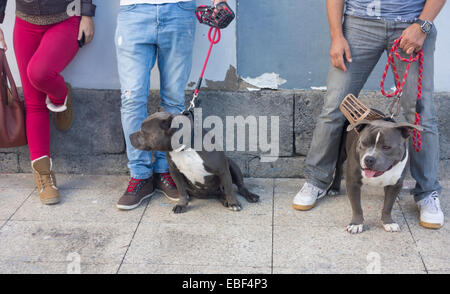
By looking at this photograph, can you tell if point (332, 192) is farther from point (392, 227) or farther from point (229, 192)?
point (229, 192)

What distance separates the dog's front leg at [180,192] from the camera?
3.94 metres

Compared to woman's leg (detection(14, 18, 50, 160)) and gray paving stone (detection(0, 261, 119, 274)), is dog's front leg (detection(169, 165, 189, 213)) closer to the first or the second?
gray paving stone (detection(0, 261, 119, 274))

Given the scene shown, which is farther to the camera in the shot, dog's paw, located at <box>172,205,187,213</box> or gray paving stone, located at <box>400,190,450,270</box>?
dog's paw, located at <box>172,205,187,213</box>

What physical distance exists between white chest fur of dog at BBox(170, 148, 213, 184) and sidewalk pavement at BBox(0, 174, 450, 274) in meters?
0.31

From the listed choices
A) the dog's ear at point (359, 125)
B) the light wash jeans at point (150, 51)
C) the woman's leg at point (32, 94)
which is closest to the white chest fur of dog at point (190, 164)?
the light wash jeans at point (150, 51)

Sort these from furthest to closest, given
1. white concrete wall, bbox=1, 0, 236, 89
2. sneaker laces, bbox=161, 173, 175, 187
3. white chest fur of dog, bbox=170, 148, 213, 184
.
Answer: white concrete wall, bbox=1, 0, 236, 89 < sneaker laces, bbox=161, 173, 175, 187 < white chest fur of dog, bbox=170, 148, 213, 184

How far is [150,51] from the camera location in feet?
12.9

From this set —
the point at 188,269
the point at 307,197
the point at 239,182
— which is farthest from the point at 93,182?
the point at 307,197

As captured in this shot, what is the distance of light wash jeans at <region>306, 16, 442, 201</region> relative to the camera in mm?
3537

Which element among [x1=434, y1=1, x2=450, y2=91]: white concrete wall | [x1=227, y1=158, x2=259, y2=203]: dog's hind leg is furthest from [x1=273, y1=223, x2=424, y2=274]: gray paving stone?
[x1=434, y1=1, x2=450, y2=91]: white concrete wall

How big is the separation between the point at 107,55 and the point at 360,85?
2.16 m

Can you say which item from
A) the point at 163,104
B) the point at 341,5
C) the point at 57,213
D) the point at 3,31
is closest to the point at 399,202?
the point at 341,5

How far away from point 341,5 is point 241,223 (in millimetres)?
1706

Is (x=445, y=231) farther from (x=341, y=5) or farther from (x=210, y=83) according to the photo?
(x=210, y=83)
